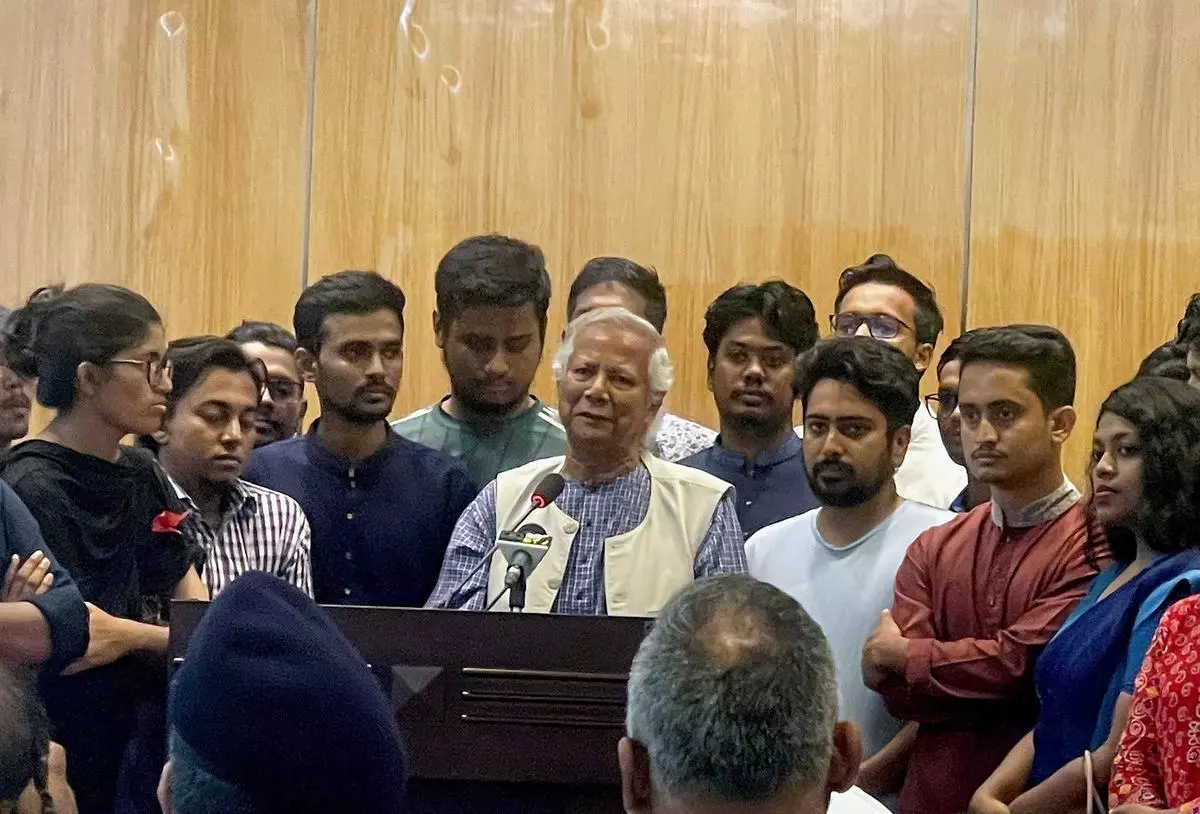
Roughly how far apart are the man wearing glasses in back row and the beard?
2.52ft

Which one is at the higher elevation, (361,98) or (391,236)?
(361,98)

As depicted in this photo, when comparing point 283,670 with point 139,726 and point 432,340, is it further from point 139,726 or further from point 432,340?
point 432,340

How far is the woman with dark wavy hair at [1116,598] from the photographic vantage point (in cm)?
279

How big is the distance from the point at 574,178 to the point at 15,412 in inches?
Answer: 98.1

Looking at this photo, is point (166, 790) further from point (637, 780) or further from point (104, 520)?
point (104, 520)

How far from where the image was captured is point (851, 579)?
3287 mm

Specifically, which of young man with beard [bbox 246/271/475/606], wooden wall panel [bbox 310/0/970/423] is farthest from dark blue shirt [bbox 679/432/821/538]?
wooden wall panel [bbox 310/0/970/423]

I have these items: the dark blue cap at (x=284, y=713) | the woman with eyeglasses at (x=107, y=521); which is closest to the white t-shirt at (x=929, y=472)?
the woman with eyeglasses at (x=107, y=521)

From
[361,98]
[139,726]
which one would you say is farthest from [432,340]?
[139,726]

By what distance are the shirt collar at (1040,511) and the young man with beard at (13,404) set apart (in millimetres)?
2041

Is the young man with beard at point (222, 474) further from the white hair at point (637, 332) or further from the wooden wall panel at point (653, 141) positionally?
the wooden wall panel at point (653, 141)

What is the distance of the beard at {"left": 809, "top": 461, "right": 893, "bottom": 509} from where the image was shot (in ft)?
10.8

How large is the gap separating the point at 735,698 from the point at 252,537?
85.4 inches

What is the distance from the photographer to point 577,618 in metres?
2.60
